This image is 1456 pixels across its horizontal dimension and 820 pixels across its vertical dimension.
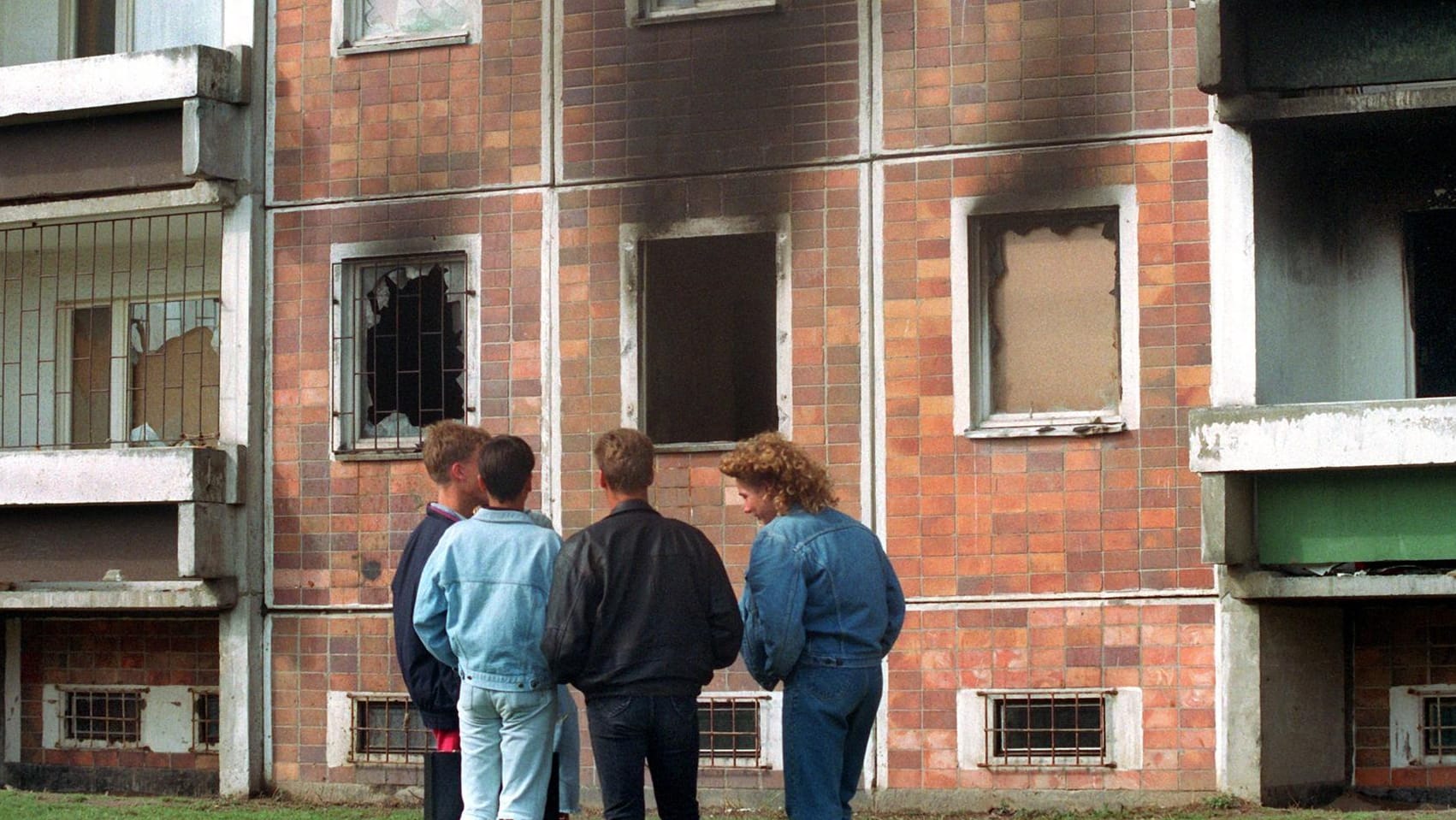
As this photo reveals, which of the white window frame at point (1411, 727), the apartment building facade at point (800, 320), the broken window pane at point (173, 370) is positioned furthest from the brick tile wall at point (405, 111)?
the white window frame at point (1411, 727)

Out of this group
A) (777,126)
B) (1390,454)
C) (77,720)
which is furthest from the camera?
(77,720)

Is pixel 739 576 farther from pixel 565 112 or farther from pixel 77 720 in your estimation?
pixel 77 720

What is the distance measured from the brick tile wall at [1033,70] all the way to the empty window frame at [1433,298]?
166cm

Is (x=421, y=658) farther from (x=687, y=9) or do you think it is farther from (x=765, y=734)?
Answer: (x=687, y=9)

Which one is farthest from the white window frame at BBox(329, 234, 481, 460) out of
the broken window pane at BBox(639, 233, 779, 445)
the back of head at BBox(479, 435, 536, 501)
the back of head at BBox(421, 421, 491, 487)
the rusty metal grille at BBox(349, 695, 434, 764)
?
the back of head at BBox(479, 435, 536, 501)

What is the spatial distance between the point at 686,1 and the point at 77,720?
6.45 m

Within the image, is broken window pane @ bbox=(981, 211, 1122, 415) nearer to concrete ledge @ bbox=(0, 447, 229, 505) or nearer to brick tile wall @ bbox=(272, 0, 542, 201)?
brick tile wall @ bbox=(272, 0, 542, 201)

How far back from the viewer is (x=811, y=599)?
787 cm

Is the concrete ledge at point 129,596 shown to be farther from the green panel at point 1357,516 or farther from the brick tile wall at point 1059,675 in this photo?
the green panel at point 1357,516

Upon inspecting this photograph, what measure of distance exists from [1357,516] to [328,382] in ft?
20.8

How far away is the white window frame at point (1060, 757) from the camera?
11.5 meters

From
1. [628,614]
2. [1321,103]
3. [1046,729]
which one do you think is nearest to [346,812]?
[1046,729]

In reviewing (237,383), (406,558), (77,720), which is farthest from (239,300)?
(406,558)

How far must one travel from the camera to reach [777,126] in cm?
1235
